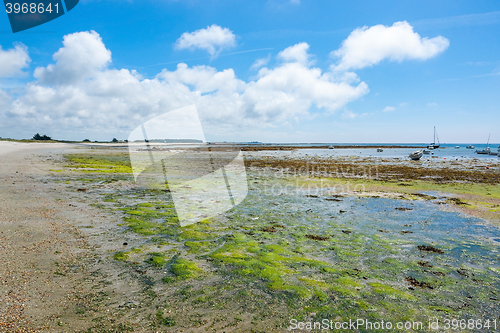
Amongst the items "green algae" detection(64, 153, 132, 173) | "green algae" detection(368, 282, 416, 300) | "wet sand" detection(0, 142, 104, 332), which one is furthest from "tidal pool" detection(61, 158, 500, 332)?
"green algae" detection(64, 153, 132, 173)

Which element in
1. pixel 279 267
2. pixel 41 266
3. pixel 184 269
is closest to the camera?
pixel 41 266

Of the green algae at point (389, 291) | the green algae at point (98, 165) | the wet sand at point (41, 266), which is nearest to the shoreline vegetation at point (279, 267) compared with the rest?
the green algae at point (389, 291)

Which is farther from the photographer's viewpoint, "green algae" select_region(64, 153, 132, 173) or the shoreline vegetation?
"green algae" select_region(64, 153, 132, 173)

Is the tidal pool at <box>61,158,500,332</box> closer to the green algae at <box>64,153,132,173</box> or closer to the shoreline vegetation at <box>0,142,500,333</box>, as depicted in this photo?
the shoreline vegetation at <box>0,142,500,333</box>

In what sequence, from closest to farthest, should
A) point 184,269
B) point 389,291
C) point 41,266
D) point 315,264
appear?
point 389,291
point 41,266
point 184,269
point 315,264

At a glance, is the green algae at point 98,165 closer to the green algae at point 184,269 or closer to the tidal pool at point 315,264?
the tidal pool at point 315,264

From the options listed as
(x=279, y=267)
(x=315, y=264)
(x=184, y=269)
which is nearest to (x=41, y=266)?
(x=184, y=269)

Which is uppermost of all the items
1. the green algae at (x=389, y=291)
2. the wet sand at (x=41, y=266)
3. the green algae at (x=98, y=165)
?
the green algae at (x=98, y=165)

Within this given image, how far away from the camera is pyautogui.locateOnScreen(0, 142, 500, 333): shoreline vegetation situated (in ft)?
18.4

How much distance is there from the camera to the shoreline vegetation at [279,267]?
5.59 m

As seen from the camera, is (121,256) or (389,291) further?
(121,256)

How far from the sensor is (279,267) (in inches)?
312

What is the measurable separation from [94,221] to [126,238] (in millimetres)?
2932

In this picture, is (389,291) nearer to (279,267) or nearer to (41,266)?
(279,267)
